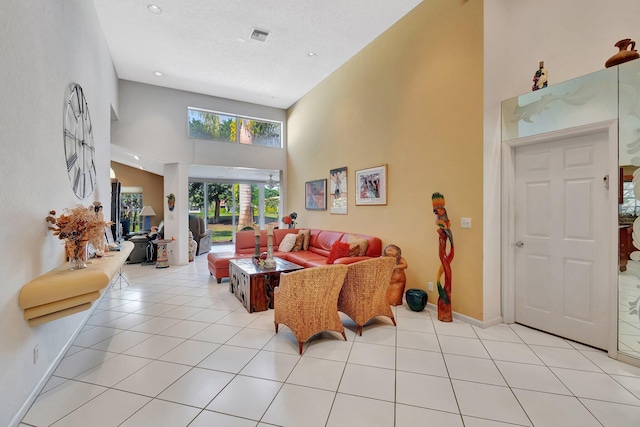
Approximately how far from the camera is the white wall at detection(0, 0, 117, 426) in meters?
1.67

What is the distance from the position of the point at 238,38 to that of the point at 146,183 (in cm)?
653

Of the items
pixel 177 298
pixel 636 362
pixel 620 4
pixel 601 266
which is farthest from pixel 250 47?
pixel 636 362

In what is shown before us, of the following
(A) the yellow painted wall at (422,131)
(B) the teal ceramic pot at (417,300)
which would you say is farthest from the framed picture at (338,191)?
(B) the teal ceramic pot at (417,300)

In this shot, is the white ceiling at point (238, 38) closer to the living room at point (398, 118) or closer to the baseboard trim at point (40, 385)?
the living room at point (398, 118)

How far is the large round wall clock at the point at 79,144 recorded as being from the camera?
2766mm

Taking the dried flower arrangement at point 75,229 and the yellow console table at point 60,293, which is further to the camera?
the dried flower arrangement at point 75,229

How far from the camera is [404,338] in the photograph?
289 centimetres

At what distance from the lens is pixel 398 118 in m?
4.26

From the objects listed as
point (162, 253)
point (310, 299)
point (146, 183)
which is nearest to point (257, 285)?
point (310, 299)

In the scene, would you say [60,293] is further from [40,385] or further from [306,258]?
[306,258]

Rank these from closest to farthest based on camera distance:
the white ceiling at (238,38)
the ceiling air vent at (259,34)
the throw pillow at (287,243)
Result: the white ceiling at (238,38)
the ceiling air vent at (259,34)
the throw pillow at (287,243)

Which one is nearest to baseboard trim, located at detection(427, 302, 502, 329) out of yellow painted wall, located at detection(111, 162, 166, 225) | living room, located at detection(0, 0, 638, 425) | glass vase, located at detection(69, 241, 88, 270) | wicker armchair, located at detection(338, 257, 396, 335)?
living room, located at detection(0, 0, 638, 425)

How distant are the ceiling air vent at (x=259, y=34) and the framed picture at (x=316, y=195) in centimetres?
287

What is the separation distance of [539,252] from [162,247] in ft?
23.1
